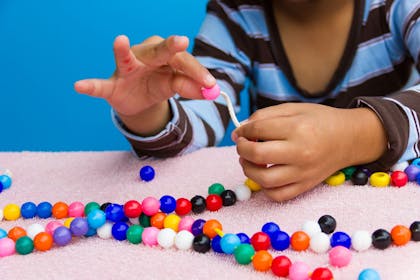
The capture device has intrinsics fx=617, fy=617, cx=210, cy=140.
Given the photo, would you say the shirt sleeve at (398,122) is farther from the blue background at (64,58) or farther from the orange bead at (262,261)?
the blue background at (64,58)

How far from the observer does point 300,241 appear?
52cm

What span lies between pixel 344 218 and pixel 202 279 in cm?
17

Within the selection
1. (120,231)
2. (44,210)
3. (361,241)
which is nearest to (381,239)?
(361,241)

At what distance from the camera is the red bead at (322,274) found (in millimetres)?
456

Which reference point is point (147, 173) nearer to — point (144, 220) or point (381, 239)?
point (144, 220)

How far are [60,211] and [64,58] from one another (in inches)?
50.3

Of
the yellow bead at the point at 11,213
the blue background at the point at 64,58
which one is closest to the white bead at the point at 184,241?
the yellow bead at the point at 11,213

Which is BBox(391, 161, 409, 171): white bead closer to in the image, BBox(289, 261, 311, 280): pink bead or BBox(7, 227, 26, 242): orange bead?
BBox(289, 261, 311, 280): pink bead

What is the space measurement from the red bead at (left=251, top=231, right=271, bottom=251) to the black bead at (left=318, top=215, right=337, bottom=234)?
54 millimetres

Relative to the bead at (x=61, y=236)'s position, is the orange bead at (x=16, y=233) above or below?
above

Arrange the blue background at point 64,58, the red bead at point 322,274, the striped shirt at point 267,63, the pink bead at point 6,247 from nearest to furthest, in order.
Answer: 1. the red bead at point 322,274
2. the pink bead at point 6,247
3. the striped shirt at point 267,63
4. the blue background at point 64,58

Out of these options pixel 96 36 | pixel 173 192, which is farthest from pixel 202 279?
pixel 96 36

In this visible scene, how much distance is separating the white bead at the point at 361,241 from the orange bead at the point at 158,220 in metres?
0.18

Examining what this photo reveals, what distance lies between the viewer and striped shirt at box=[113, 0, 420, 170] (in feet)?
2.77
